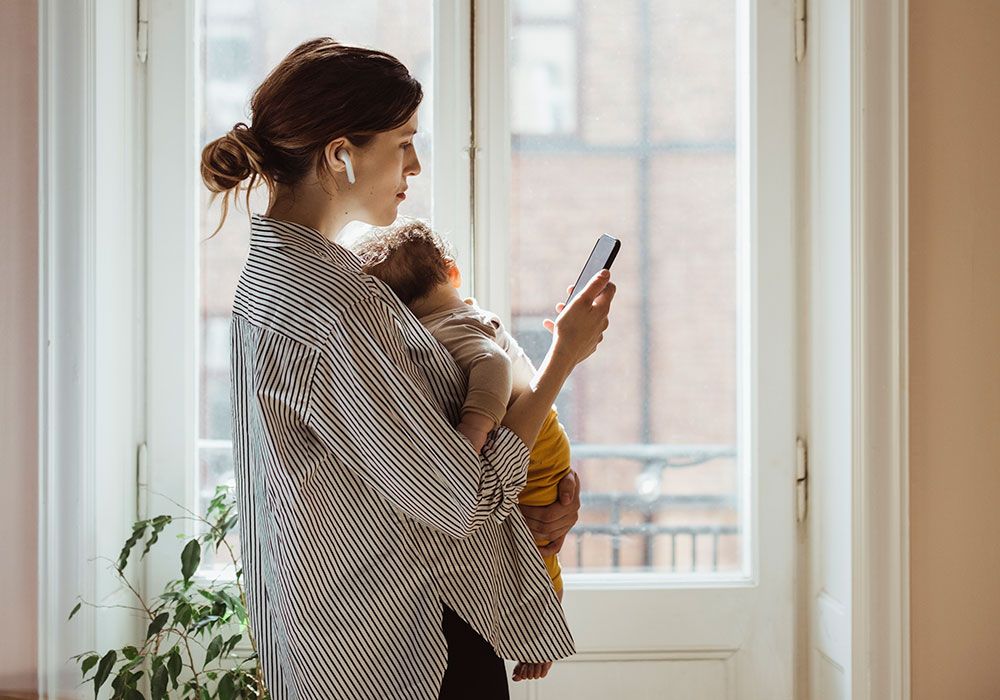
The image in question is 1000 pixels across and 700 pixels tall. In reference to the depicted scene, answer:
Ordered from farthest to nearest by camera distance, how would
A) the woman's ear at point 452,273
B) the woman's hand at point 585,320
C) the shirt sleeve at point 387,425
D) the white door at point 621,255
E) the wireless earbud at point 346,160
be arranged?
the white door at point 621,255
the woman's ear at point 452,273
the woman's hand at point 585,320
the wireless earbud at point 346,160
the shirt sleeve at point 387,425

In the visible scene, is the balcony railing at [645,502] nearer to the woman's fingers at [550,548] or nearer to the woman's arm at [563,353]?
the woman's fingers at [550,548]

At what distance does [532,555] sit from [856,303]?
0.85 m

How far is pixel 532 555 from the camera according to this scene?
131cm

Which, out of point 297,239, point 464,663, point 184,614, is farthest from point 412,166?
point 184,614

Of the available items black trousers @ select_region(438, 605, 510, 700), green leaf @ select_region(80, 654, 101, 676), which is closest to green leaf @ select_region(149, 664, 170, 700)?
green leaf @ select_region(80, 654, 101, 676)

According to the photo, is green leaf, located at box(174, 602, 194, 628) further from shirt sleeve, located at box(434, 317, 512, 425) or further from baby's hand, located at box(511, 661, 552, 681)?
shirt sleeve, located at box(434, 317, 512, 425)

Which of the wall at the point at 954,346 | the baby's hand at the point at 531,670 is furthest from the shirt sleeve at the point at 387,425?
the wall at the point at 954,346

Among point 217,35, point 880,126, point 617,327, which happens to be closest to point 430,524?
point 617,327

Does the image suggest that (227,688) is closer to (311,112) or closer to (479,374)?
(479,374)

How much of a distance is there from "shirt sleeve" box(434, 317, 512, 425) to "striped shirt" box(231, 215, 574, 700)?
0.03 m

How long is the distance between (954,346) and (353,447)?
121 centimetres

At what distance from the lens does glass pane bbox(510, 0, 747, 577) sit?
2031 mm

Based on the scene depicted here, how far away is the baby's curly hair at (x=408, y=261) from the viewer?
4.66ft

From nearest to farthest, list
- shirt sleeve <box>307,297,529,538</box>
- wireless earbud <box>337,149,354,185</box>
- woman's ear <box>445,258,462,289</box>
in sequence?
1. shirt sleeve <box>307,297,529,538</box>
2. wireless earbud <box>337,149,354,185</box>
3. woman's ear <box>445,258,462,289</box>
